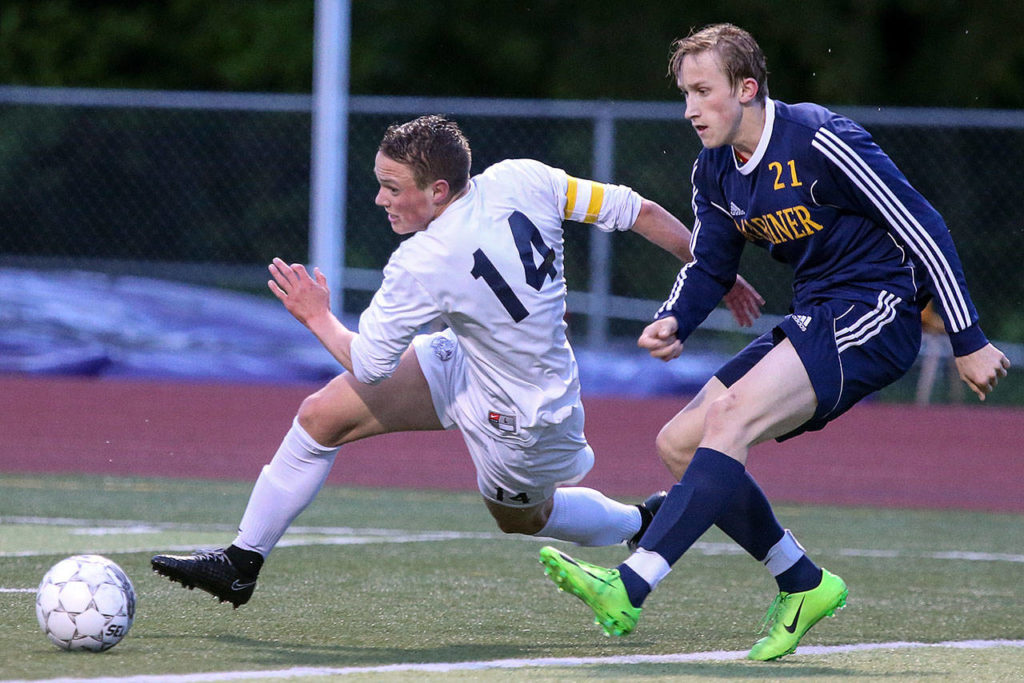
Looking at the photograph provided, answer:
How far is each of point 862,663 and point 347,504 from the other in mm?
4973

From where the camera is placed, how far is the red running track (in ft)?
33.1

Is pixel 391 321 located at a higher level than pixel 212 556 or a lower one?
higher

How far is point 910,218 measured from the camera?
13.5ft

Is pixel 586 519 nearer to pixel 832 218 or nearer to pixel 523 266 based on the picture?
pixel 523 266

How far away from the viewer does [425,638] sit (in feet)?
14.5

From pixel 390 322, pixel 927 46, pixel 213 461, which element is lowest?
pixel 213 461

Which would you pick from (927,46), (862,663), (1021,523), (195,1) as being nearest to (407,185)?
(862,663)

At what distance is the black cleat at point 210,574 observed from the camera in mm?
4402

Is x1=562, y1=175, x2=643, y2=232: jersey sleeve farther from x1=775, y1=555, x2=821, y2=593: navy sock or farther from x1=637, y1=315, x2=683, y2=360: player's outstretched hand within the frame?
x1=775, y1=555, x2=821, y2=593: navy sock

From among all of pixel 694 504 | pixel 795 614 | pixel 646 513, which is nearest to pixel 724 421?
pixel 694 504

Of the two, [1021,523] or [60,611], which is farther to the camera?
[1021,523]

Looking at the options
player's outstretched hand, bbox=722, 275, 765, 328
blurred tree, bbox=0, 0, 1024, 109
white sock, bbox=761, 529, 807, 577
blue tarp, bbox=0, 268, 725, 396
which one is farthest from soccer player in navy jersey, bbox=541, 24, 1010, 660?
blurred tree, bbox=0, 0, 1024, 109

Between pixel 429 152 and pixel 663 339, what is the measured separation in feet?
2.76

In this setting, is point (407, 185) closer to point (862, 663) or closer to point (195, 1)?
point (862, 663)
